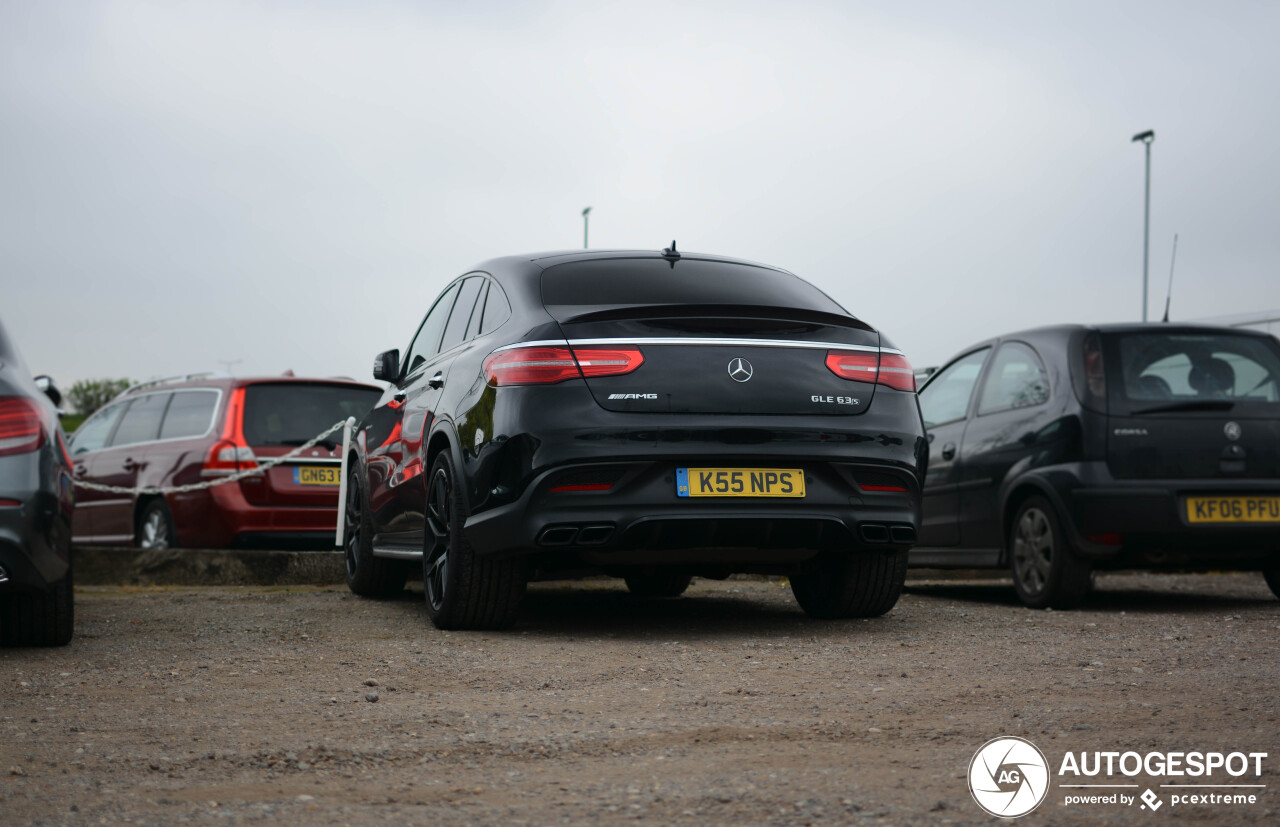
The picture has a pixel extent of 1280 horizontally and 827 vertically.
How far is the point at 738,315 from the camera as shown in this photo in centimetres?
590

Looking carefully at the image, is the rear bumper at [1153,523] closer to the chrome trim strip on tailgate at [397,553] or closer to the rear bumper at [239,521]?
the chrome trim strip on tailgate at [397,553]

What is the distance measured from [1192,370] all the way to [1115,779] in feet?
15.4

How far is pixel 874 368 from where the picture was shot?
599 centimetres

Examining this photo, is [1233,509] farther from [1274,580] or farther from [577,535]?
[577,535]

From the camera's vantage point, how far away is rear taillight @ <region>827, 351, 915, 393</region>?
19.4 feet

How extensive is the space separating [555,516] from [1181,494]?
3.43 metres

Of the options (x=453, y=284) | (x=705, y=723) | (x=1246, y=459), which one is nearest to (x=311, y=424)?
(x=453, y=284)

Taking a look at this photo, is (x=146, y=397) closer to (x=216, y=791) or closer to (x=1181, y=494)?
(x=1181, y=494)

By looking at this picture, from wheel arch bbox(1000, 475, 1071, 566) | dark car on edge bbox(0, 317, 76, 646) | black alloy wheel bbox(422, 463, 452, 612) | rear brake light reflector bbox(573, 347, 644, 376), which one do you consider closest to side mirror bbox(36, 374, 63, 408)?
dark car on edge bbox(0, 317, 76, 646)

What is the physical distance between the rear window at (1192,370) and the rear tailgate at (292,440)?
579 cm

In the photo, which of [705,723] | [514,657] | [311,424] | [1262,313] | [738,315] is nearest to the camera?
[705,723]

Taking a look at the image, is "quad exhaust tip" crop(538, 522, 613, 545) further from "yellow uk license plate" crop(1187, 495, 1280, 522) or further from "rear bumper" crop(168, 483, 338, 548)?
"rear bumper" crop(168, 483, 338, 548)

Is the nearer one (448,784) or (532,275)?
(448,784)

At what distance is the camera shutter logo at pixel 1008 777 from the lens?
304 centimetres
